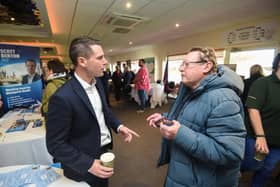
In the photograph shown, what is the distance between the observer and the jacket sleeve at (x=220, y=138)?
0.69 meters

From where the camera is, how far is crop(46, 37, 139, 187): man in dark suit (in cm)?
75

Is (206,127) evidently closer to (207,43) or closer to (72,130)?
(72,130)

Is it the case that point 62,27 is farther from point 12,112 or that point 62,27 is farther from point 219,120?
point 219,120

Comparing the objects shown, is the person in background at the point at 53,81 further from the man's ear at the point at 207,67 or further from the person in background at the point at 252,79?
the person in background at the point at 252,79

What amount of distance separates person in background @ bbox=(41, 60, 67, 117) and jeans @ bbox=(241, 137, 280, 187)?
6.82ft

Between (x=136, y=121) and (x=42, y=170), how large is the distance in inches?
123

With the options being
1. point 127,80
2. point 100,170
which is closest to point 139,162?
point 100,170

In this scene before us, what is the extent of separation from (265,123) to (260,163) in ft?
1.24

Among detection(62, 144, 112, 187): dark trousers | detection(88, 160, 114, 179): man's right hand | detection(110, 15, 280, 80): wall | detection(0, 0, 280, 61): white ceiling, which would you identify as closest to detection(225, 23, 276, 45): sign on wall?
detection(110, 15, 280, 80): wall

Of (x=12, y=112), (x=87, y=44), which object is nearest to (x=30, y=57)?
(x=12, y=112)

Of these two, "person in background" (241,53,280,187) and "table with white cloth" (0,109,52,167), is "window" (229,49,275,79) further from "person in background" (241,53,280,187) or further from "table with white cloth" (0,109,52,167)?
"table with white cloth" (0,109,52,167)

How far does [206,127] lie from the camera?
0.78 metres

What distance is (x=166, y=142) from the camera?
1.04 m

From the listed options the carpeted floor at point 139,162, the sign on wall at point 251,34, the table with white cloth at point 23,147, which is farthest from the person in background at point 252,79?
the table with white cloth at point 23,147
